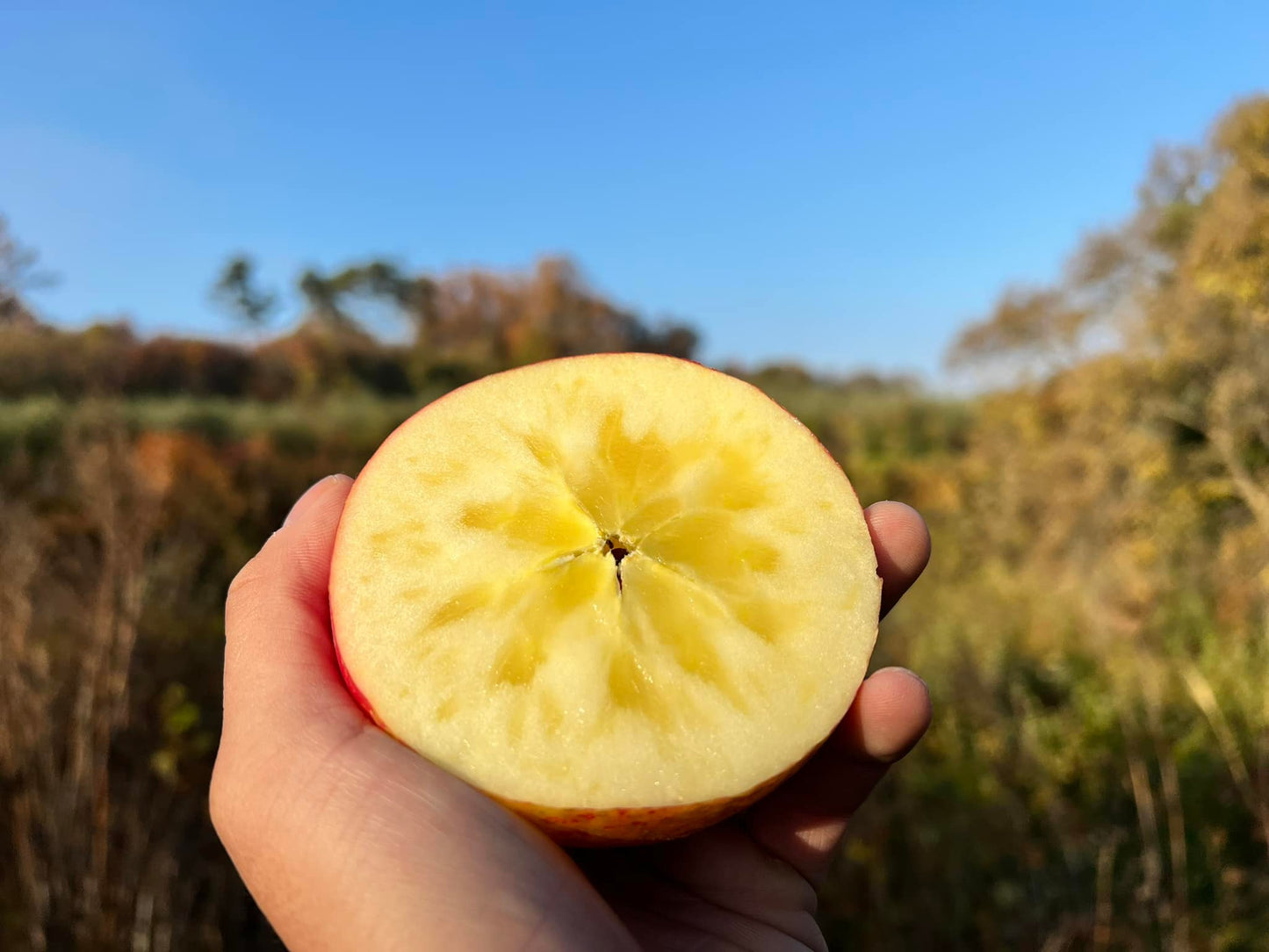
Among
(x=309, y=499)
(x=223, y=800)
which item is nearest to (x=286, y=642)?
(x=223, y=800)

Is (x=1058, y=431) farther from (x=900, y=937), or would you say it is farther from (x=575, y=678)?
(x=575, y=678)

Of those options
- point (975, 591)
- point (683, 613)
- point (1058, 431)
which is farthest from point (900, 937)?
point (1058, 431)

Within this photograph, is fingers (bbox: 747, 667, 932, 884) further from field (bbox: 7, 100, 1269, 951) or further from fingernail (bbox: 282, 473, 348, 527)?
field (bbox: 7, 100, 1269, 951)

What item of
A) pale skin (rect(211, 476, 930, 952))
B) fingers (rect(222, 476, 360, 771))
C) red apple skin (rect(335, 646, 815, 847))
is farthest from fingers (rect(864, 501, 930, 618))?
fingers (rect(222, 476, 360, 771))

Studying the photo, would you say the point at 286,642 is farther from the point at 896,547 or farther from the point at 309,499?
the point at 896,547

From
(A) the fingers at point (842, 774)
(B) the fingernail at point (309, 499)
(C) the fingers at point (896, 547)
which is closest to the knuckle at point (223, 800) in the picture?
(B) the fingernail at point (309, 499)

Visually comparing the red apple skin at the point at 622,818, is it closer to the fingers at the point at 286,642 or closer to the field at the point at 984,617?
the fingers at the point at 286,642
